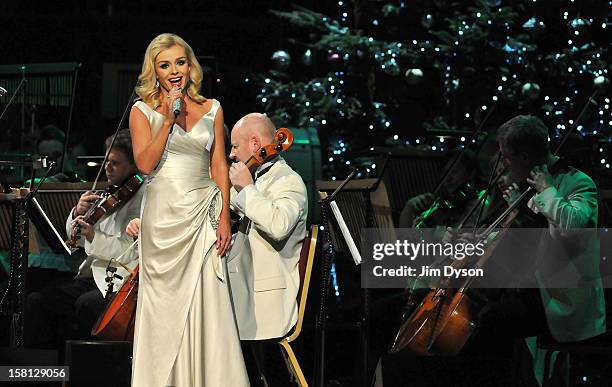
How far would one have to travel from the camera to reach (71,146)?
7.91m

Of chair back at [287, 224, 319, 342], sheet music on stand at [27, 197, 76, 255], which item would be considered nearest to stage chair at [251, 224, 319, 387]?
chair back at [287, 224, 319, 342]

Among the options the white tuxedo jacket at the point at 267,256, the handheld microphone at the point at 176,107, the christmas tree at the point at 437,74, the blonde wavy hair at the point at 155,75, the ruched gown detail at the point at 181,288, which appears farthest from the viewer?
the christmas tree at the point at 437,74

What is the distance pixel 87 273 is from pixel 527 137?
2.40 metres

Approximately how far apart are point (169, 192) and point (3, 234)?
171 cm

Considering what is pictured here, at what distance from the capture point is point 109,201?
4.86 metres

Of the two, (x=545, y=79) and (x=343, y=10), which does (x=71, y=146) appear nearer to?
(x=343, y=10)

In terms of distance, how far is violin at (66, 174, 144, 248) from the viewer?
4.79 meters

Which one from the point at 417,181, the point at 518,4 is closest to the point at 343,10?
the point at 518,4

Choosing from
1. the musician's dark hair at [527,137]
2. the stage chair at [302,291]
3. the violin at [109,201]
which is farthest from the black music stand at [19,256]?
the musician's dark hair at [527,137]

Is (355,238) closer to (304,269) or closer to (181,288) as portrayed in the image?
(304,269)

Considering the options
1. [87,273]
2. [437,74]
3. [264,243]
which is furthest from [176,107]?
[437,74]

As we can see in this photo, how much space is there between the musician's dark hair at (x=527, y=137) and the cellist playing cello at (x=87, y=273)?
188 cm

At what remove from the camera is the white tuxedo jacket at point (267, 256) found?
4.20 metres

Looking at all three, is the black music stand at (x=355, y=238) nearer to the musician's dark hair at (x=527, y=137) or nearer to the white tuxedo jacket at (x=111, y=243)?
the musician's dark hair at (x=527, y=137)
